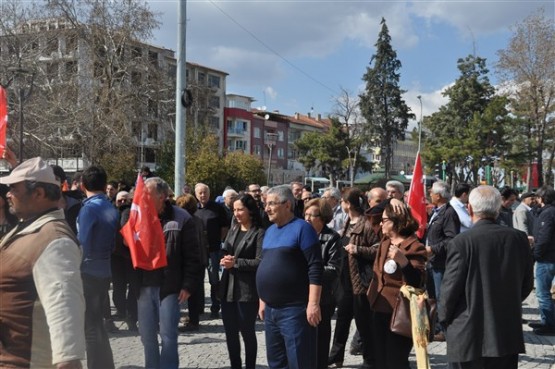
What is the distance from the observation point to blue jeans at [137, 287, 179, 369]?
5.57 metres

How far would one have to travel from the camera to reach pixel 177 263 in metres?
5.72

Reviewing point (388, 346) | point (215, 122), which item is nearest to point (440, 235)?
point (388, 346)

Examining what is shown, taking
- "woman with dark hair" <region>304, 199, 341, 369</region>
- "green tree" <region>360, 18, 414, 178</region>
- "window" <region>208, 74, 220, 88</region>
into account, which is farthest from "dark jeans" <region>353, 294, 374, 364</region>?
"window" <region>208, 74, 220, 88</region>

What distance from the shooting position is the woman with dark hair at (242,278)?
600 centimetres

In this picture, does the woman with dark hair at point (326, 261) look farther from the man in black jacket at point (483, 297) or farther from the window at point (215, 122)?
the window at point (215, 122)

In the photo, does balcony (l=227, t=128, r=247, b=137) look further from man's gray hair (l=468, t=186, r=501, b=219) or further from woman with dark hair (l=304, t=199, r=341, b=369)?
man's gray hair (l=468, t=186, r=501, b=219)

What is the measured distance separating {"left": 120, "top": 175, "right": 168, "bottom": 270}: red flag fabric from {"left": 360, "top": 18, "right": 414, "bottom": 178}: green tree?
67521 millimetres

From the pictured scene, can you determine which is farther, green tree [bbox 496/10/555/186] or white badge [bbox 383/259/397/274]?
Answer: green tree [bbox 496/10/555/186]

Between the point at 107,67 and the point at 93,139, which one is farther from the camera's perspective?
the point at 107,67

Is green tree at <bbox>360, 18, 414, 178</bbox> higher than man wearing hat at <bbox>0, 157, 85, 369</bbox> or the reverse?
higher

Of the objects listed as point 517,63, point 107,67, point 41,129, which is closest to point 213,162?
point 107,67

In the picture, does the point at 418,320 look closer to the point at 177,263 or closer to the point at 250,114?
the point at 177,263

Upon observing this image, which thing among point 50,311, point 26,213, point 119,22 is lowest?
point 50,311

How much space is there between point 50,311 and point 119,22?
36.3m
